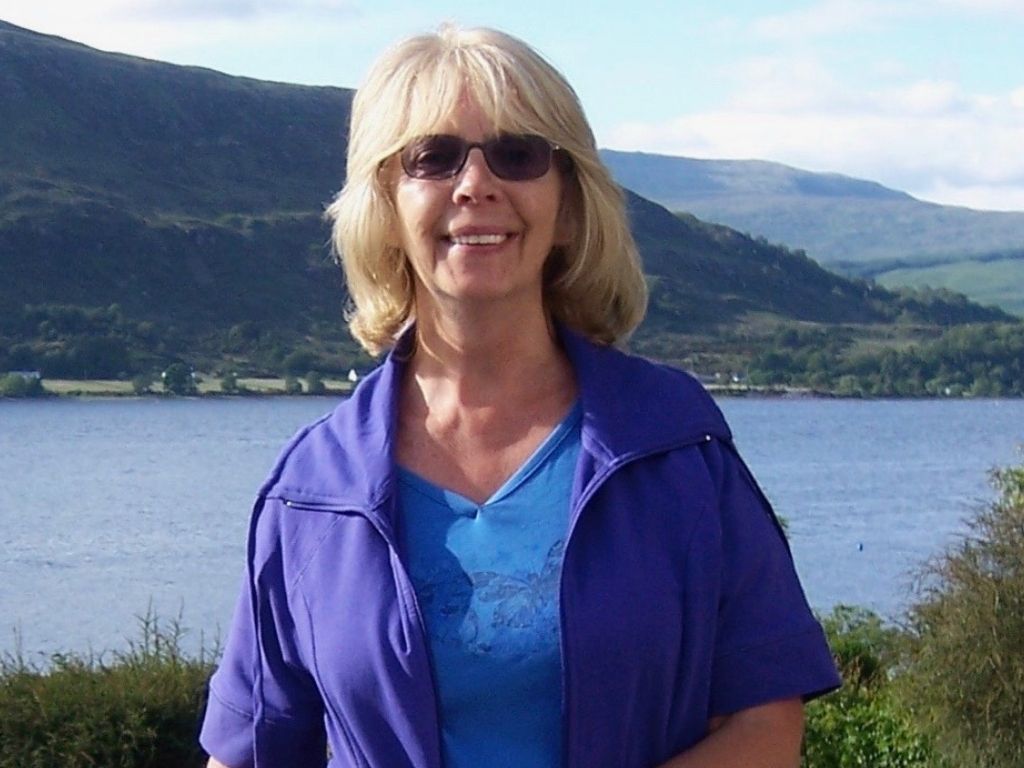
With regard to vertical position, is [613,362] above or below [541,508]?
above

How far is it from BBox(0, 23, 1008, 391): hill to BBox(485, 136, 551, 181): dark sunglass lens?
48.2 meters

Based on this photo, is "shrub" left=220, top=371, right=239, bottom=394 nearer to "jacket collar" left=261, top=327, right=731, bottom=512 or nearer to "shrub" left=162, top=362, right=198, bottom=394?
"shrub" left=162, top=362, right=198, bottom=394

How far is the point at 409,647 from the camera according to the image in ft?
7.83

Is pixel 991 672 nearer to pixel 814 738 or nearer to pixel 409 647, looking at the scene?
pixel 814 738

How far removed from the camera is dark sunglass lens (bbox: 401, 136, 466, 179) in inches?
99.9

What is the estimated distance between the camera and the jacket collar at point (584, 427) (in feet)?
8.14

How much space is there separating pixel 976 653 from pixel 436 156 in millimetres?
7718

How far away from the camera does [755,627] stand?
241 centimetres

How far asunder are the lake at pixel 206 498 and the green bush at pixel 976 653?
1.32 metres

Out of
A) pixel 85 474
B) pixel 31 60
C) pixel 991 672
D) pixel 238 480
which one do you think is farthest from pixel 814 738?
pixel 31 60

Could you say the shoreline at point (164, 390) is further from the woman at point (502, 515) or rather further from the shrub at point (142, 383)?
the woman at point (502, 515)

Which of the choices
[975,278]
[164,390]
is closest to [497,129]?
[164,390]

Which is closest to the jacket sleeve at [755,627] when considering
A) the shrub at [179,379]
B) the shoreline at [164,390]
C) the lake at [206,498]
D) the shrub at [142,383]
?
the lake at [206,498]

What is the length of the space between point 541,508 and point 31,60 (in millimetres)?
102172
